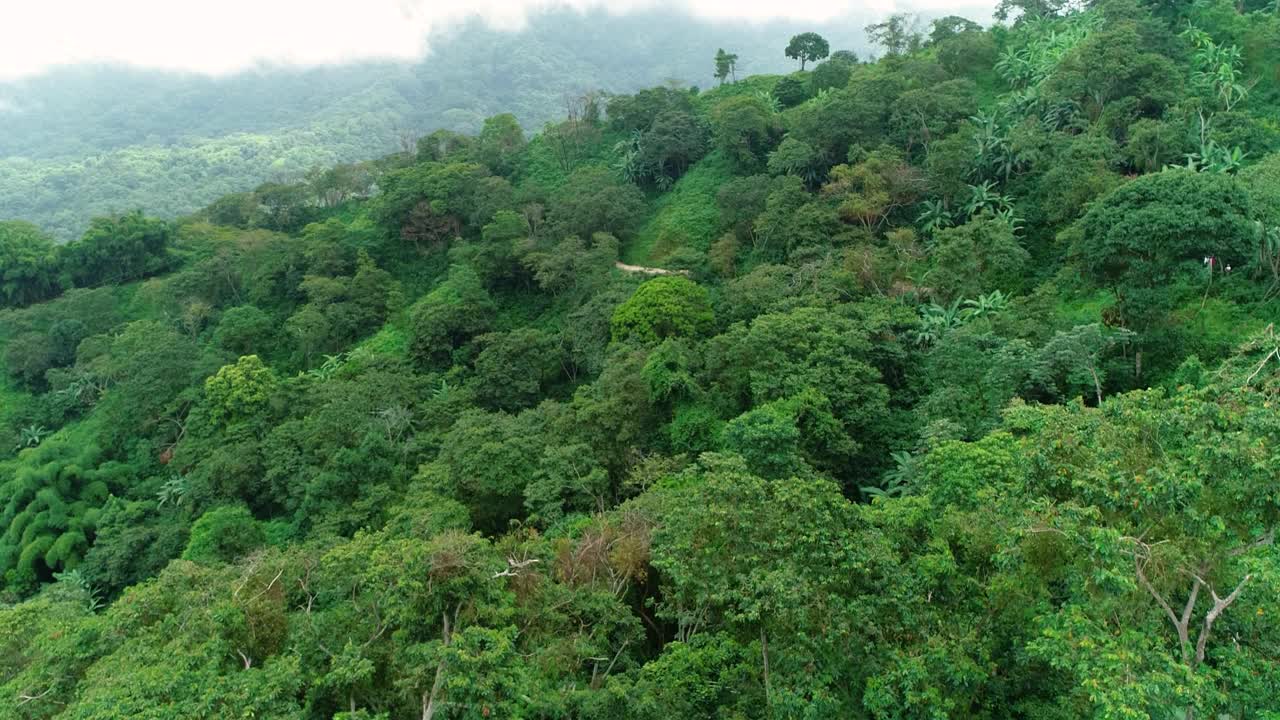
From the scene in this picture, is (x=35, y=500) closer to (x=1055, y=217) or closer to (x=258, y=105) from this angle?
(x=1055, y=217)

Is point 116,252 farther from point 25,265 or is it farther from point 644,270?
point 644,270

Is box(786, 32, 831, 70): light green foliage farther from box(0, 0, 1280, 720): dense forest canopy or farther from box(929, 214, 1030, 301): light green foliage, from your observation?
box(929, 214, 1030, 301): light green foliage

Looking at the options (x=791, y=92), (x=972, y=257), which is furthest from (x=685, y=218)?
(x=972, y=257)

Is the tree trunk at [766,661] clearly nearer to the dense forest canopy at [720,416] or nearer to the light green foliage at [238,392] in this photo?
the dense forest canopy at [720,416]

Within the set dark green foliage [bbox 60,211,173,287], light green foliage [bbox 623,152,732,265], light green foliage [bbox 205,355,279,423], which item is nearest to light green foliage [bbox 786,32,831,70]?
light green foliage [bbox 623,152,732,265]

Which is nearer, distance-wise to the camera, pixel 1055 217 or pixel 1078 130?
pixel 1055 217

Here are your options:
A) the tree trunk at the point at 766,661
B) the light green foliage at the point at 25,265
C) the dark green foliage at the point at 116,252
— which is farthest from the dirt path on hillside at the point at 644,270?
the light green foliage at the point at 25,265

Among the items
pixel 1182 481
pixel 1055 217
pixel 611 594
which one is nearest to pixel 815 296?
pixel 1055 217
